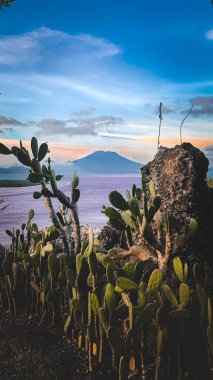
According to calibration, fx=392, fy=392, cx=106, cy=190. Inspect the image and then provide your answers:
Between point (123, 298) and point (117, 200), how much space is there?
3.14ft

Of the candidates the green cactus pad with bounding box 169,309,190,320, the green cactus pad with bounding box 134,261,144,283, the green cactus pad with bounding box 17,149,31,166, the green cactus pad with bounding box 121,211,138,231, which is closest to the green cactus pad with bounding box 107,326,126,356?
the green cactus pad with bounding box 169,309,190,320

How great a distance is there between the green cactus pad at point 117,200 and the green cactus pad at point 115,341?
3.89 ft

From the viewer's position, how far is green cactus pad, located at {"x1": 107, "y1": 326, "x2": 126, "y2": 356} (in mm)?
2531

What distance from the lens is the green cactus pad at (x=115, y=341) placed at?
2.53 metres

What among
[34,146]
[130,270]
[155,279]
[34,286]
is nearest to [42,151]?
[34,146]

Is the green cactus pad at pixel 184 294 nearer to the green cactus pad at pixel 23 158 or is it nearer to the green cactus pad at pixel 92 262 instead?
the green cactus pad at pixel 92 262

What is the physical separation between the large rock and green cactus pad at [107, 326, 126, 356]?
1.35 m

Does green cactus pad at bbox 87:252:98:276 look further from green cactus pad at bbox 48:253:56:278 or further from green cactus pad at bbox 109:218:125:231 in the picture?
green cactus pad at bbox 48:253:56:278

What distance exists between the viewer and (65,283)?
12.4ft

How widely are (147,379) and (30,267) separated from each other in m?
2.00

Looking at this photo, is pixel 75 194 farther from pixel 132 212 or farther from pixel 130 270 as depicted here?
pixel 130 270

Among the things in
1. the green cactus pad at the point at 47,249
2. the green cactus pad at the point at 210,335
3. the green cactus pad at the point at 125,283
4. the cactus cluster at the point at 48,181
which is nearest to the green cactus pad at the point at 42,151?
the cactus cluster at the point at 48,181

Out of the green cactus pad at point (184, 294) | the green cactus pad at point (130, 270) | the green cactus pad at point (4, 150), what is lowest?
the green cactus pad at point (184, 294)

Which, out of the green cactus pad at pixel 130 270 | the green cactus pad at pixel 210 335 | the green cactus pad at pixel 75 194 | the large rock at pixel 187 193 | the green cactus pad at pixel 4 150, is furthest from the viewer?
the green cactus pad at pixel 4 150
